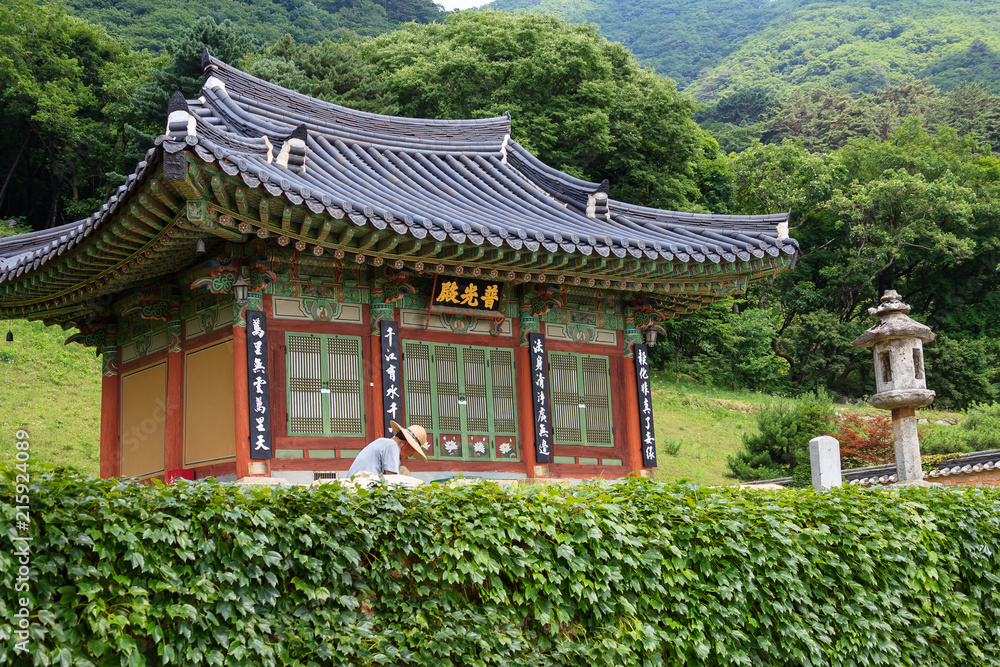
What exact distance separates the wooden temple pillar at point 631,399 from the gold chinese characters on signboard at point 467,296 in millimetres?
2330

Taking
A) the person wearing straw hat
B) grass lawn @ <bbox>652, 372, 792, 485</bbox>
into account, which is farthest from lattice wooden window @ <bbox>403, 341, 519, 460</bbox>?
grass lawn @ <bbox>652, 372, 792, 485</bbox>

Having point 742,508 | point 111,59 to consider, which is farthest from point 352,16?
point 742,508

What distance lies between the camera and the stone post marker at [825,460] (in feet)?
45.5

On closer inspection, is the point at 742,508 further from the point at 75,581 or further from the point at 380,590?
the point at 75,581

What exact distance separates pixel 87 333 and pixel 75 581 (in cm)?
961

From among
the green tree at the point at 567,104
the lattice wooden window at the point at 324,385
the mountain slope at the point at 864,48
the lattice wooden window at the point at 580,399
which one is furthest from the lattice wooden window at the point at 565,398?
the mountain slope at the point at 864,48

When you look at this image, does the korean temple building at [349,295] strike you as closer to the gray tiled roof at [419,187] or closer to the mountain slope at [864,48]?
the gray tiled roof at [419,187]

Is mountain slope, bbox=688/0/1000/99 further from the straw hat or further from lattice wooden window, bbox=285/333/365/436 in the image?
the straw hat

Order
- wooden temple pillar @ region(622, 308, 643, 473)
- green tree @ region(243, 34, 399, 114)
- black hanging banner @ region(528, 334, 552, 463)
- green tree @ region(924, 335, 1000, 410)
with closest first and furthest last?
1. black hanging banner @ region(528, 334, 552, 463)
2. wooden temple pillar @ region(622, 308, 643, 473)
3. green tree @ region(243, 34, 399, 114)
4. green tree @ region(924, 335, 1000, 410)

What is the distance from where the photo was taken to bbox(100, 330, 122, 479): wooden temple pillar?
522 inches

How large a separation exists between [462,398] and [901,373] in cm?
714

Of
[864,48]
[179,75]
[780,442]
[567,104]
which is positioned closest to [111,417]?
[780,442]

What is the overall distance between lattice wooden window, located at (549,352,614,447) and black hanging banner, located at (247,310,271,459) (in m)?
4.22

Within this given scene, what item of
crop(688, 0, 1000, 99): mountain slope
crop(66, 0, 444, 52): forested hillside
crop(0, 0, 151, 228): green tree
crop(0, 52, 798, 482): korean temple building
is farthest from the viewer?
crop(688, 0, 1000, 99): mountain slope
